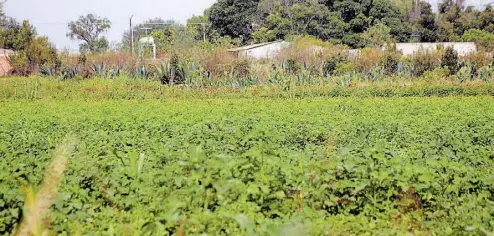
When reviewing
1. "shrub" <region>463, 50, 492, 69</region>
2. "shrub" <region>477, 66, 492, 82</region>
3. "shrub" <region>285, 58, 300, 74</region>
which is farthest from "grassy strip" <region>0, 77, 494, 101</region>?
"shrub" <region>463, 50, 492, 69</region>

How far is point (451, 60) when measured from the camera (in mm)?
29078

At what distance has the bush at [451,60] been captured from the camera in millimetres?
29000

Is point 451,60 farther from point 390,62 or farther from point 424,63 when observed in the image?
point 390,62

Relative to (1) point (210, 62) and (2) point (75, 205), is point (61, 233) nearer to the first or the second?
(2) point (75, 205)

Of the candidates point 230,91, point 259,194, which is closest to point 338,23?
point 230,91

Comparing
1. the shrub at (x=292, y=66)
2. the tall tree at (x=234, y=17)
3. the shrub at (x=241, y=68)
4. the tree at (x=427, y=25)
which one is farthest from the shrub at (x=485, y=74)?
the tall tree at (x=234, y=17)

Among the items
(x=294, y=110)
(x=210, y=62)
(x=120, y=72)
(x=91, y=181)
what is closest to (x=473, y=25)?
(x=210, y=62)

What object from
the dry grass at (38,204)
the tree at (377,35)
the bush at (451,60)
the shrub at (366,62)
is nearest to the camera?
the dry grass at (38,204)

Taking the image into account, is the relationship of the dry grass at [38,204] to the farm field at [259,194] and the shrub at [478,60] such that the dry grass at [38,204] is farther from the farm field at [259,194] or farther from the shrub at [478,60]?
the shrub at [478,60]

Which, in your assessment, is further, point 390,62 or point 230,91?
point 390,62

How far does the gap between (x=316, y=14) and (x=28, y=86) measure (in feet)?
111

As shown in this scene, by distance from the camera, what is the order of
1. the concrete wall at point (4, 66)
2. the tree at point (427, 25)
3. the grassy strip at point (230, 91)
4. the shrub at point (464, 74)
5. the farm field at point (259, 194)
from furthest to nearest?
the tree at point (427, 25) → the concrete wall at point (4, 66) → the shrub at point (464, 74) → the grassy strip at point (230, 91) → the farm field at point (259, 194)

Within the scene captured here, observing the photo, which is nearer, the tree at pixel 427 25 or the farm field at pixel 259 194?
the farm field at pixel 259 194

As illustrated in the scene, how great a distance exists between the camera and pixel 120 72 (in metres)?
29.2
